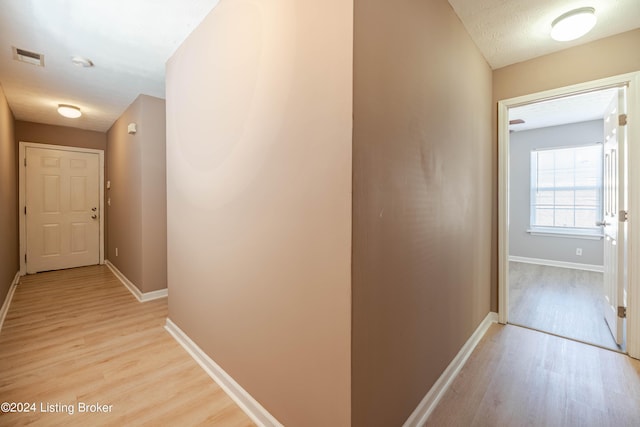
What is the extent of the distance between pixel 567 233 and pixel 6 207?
322 inches

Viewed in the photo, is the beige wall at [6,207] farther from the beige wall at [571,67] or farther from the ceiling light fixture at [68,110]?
the beige wall at [571,67]

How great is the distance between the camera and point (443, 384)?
69.0 inches

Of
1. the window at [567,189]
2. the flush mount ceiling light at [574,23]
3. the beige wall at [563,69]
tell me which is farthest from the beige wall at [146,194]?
the window at [567,189]

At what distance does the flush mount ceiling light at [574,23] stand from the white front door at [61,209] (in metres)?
6.49

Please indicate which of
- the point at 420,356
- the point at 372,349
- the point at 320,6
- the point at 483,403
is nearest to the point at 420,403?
the point at 420,356

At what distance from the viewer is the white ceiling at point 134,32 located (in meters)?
1.83

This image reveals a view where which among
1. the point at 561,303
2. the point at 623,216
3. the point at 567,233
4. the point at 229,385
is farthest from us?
the point at 567,233

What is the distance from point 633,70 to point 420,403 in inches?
112

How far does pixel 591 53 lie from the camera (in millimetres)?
2230

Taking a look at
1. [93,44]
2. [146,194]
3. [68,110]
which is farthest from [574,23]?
[68,110]

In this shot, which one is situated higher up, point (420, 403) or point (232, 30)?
point (232, 30)

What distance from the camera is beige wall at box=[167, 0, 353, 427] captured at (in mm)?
1106

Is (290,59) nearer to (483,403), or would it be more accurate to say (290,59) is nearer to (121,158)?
(483,403)

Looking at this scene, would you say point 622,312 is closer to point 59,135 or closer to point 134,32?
point 134,32
